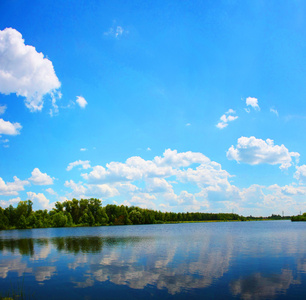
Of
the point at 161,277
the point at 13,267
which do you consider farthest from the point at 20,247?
the point at 161,277

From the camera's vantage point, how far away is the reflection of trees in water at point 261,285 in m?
21.8

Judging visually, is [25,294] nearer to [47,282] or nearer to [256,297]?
[47,282]

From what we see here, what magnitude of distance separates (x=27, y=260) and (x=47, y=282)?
16.5 m

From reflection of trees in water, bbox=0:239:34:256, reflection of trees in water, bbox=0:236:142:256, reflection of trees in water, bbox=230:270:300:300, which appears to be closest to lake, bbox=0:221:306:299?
reflection of trees in water, bbox=230:270:300:300

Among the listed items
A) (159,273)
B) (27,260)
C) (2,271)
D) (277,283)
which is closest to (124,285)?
(159,273)

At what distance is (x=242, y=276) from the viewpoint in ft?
90.7

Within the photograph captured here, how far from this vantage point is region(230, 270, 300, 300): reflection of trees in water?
21781mm

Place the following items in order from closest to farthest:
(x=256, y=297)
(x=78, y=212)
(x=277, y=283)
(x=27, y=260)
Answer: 1. (x=256, y=297)
2. (x=277, y=283)
3. (x=27, y=260)
4. (x=78, y=212)

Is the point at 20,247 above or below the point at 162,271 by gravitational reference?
below

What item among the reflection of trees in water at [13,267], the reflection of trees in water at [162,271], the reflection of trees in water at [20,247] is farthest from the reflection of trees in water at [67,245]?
the reflection of trees in water at [162,271]

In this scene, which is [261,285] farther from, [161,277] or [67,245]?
[67,245]

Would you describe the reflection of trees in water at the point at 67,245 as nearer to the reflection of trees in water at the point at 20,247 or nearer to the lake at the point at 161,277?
the reflection of trees in water at the point at 20,247

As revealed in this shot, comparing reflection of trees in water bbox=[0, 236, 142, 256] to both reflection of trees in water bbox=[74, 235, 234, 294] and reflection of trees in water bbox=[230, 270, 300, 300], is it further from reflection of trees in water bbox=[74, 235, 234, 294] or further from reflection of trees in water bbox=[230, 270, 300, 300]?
reflection of trees in water bbox=[230, 270, 300, 300]

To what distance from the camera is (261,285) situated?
24.3 meters
